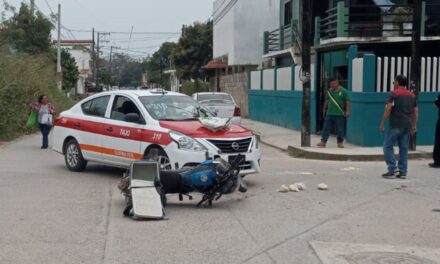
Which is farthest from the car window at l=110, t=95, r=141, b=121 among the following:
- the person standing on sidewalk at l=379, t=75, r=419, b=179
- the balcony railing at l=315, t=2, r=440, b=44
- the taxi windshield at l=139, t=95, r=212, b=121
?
the balcony railing at l=315, t=2, r=440, b=44

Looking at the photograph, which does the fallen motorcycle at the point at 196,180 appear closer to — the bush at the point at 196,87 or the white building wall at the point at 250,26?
the white building wall at the point at 250,26

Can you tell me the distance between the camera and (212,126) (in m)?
10.4

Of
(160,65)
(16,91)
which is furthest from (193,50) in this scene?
(160,65)

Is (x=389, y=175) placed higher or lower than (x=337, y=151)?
lower

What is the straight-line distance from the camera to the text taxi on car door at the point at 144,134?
1012 cm

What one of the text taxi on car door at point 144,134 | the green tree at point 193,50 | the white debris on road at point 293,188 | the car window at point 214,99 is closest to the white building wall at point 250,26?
the car window at point 214,99

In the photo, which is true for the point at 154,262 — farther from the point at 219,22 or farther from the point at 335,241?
the point at 219,22

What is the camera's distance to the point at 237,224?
26.2ft

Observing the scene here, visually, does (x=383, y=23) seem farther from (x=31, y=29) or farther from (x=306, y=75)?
(x=31, y=29)

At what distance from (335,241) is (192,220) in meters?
1.90

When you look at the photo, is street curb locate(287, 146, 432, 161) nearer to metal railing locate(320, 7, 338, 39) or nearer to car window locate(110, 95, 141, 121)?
car window locate(110, 95, 141, 121)

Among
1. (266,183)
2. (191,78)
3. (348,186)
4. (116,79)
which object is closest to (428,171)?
(348,186)

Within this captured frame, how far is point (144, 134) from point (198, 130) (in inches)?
42.1

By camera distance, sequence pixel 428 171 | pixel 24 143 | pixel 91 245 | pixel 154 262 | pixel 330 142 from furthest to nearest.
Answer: pixel 24 143, pixel 330 142, pixel 428 171, pixel 91 245, pixel 154 262
